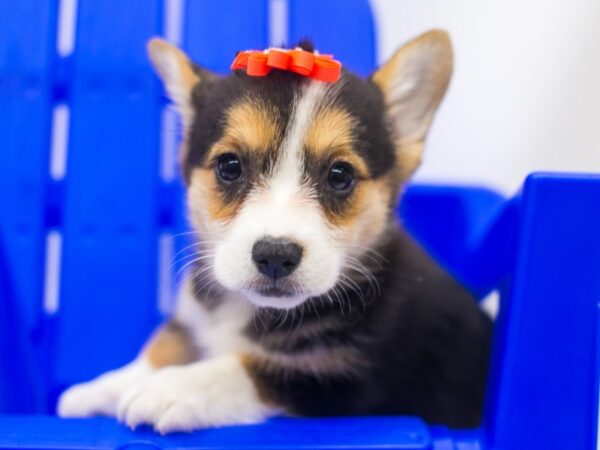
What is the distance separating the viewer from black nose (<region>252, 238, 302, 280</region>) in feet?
4.08

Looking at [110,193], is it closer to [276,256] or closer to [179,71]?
[179,71]

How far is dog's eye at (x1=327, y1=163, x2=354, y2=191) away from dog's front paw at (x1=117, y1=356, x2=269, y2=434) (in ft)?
1.44

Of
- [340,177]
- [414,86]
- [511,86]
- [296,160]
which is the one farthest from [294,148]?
[511,86]

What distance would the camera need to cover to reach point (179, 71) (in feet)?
5.65

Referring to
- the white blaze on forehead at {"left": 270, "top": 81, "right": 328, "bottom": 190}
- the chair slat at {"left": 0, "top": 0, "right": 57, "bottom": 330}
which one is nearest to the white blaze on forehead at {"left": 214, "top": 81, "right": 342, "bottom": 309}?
the white blaze on forehead at {"left": 270, "top": 81, "right": 328, "bottom": 190}

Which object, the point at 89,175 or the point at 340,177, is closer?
the point at 340,177

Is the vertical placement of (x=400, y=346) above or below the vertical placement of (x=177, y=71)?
below

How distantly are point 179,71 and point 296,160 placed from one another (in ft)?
1.63

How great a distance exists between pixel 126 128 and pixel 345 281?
1.06 m

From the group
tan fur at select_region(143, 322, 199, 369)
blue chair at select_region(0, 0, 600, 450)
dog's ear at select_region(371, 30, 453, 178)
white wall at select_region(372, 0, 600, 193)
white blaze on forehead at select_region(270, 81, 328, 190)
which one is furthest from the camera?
white wall at select_region(372, 0, 600, 193)

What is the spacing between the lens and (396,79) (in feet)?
5.50

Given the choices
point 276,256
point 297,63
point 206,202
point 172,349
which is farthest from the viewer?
point 172,349

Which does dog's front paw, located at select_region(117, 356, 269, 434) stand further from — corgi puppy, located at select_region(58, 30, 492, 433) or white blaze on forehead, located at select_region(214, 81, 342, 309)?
white blaze on forehead, located at select_region(214, 81, 342, 309)

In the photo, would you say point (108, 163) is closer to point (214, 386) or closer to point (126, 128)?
point (126, 128)
